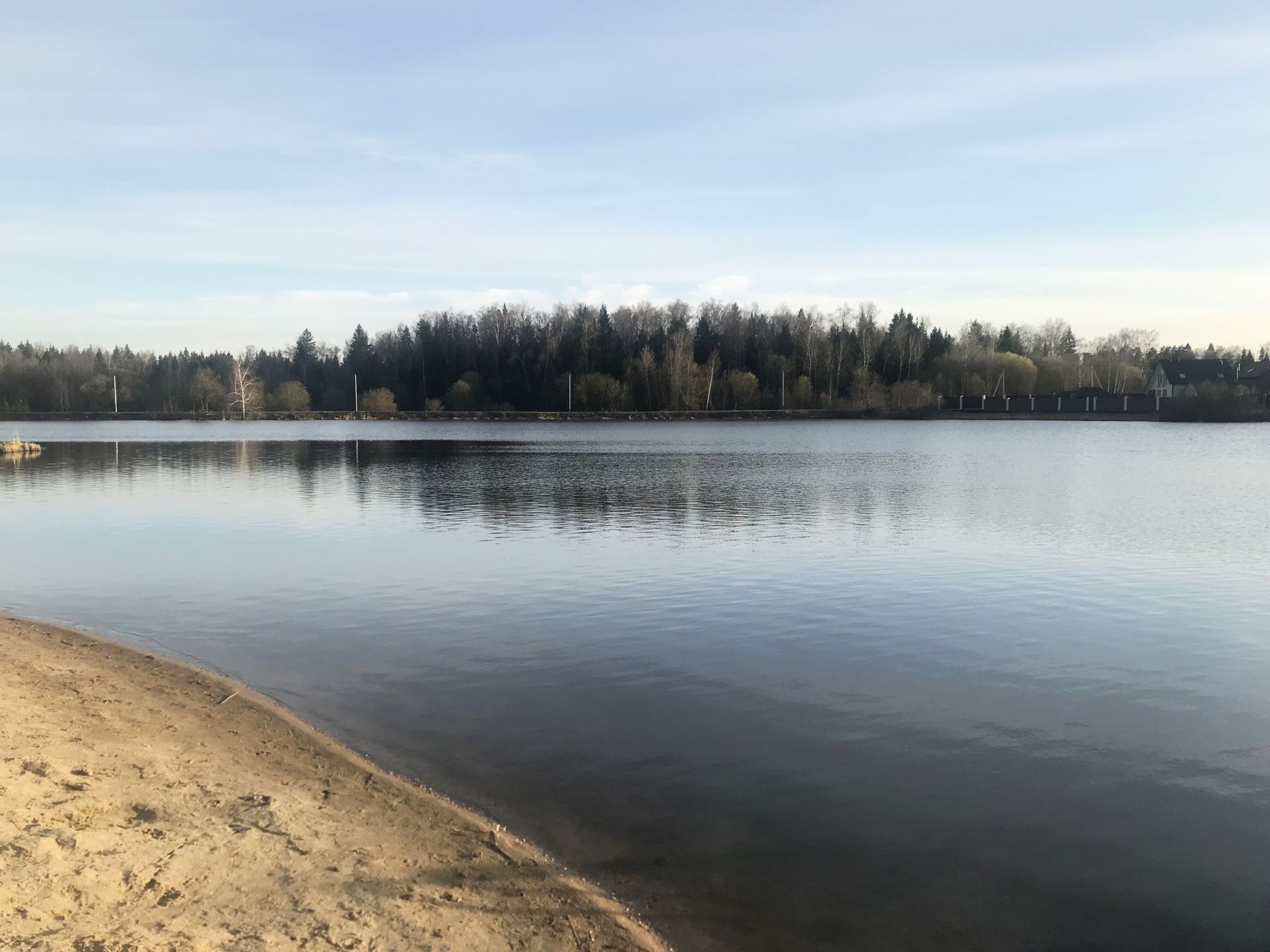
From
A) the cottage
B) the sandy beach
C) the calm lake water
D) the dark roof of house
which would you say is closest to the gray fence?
the cottage

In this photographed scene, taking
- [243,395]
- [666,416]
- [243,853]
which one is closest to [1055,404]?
[666,416]

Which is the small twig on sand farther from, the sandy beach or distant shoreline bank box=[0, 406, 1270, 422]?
distant shoreline bank box=[0, 406, 1270, 422]

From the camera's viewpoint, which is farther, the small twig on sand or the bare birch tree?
the bare birch tree

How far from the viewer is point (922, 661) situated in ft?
36.6

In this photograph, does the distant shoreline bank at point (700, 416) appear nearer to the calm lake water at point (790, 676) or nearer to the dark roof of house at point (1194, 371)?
the dark roof of house at point (1194, 371)

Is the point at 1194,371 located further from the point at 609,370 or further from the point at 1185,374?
the point at 609,370

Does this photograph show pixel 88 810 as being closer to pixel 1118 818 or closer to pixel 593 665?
pixel 593 665

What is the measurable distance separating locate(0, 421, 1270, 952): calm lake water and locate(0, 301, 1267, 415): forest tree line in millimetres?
81603

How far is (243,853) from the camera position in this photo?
5840 millimetres

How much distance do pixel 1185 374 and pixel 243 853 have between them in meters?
128

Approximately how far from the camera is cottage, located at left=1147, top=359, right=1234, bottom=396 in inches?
4306

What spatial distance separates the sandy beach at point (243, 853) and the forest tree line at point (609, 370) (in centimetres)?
9887

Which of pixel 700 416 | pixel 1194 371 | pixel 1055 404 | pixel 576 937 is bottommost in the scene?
pixel 576 937

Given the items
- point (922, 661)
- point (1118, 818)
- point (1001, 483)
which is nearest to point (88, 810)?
point (1118, 818)
